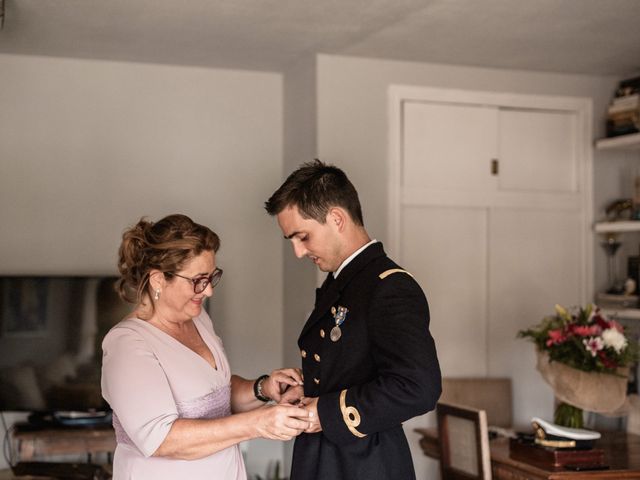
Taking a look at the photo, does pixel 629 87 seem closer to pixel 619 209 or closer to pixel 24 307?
pixel 619 209

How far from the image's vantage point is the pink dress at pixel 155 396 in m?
2.37

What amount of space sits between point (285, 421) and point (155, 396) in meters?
0.35

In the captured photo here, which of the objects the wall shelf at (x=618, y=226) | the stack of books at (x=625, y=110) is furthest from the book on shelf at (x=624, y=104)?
the wall shelf at (x=618, y=226)

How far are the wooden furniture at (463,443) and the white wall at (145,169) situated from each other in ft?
4.86

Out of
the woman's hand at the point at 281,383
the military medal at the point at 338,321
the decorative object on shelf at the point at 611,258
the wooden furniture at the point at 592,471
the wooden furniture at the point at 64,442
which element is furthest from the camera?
the decorative object on shelf at the point at 611,258

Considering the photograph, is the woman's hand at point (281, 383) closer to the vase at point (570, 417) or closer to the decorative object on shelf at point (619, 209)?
the vase at point (570, 417)

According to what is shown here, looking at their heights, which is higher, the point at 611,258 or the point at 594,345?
the point at 611,258

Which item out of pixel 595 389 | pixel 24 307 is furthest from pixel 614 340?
pixel 24 307

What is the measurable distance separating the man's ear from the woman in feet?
1.20

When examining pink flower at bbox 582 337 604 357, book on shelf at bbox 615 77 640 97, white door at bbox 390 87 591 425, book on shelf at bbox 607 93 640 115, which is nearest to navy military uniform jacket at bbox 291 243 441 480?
pink flower at bbox 582 337 604 357

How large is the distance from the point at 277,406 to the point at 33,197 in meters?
3.09

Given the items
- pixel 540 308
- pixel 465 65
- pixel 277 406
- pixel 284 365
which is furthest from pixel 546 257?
pixel 277 406

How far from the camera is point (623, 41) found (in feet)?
15.2

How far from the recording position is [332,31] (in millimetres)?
4410
